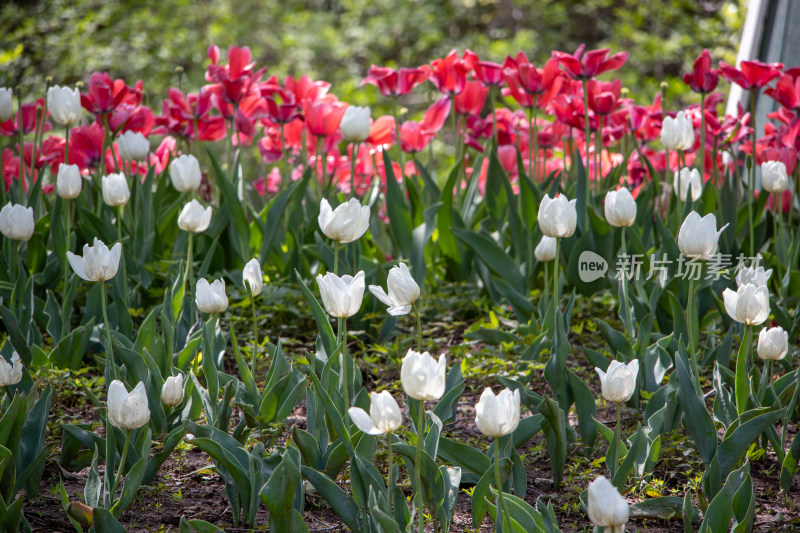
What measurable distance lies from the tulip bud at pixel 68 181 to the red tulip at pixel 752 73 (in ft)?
5.88

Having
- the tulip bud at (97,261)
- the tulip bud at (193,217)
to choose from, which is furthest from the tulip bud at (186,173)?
the tulip bud at (97,261)

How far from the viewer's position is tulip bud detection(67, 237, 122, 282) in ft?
4.82

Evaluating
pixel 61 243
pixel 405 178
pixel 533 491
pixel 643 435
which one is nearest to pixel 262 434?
pixel 533 491

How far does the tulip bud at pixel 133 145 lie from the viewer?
235 centimetres

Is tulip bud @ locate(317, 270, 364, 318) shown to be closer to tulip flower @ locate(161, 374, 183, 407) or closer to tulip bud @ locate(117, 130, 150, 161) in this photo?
tulip flower @ locate(161, 374, 183, 407)

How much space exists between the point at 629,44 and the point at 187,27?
4.88 meters

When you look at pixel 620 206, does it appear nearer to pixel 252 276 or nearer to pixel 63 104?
pixel 252 276

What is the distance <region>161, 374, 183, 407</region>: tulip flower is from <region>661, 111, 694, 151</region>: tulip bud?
1319 millimetres

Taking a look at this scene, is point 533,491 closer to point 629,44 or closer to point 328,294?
point 328,294

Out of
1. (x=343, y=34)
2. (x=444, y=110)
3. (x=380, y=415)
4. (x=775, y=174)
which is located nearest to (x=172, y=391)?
(x=380, y=415)

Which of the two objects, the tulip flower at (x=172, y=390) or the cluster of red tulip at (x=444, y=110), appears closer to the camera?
the tulip flower at (x=172, y=390)

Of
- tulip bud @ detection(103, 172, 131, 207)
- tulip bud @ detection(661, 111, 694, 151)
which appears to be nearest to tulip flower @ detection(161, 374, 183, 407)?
tulip bud @ detection(103, 172, 131, 207)

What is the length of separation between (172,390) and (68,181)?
29.9 inches

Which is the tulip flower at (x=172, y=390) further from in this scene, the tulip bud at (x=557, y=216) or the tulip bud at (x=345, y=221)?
the tulip bud at (x=557, y=216)
